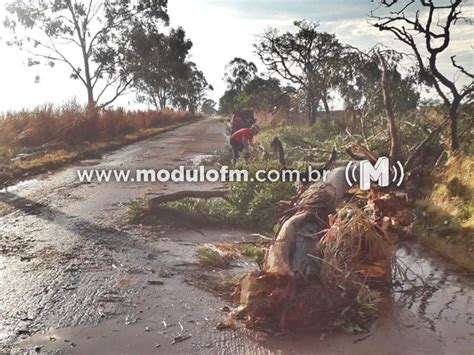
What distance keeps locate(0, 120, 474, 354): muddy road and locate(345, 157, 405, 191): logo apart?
1305 millimetres

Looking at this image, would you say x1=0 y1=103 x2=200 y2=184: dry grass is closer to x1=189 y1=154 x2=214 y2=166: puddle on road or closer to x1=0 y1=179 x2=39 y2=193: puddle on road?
x1=0 y1=179 x2=39 y2=193: puddle on road

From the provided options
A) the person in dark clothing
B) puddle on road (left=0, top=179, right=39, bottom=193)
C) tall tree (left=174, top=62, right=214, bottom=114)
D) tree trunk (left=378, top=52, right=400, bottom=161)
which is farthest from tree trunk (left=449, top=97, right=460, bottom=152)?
tall tree (left=174, top=62, right=214, bottom=114)

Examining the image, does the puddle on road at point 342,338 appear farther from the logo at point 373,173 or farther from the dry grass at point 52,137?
the dry grass at point 52,137

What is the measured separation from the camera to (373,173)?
837 cm

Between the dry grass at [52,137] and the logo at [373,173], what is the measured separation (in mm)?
7904

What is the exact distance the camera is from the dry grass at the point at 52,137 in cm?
1356

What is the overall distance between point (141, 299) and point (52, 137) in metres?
14.4

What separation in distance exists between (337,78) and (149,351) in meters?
11.2

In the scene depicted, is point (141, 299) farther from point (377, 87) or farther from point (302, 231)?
point (377, 87)

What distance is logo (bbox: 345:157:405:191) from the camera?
7434 millimetres

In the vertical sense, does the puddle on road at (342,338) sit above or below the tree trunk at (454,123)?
below

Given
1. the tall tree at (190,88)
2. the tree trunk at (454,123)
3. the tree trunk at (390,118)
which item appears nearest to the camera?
the tree trunk at (454,123)

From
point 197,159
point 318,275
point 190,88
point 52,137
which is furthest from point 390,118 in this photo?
point 190,88

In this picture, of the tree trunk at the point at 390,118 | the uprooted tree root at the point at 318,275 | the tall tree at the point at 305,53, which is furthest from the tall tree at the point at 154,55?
the uprooted tree root at the point at 318,275
